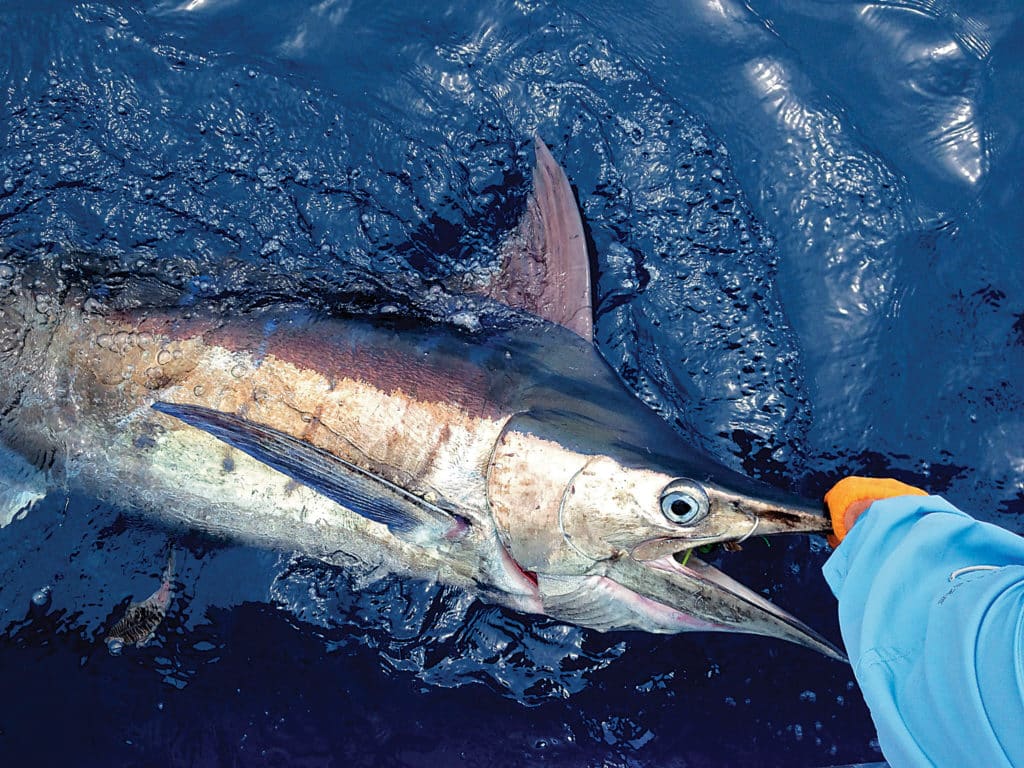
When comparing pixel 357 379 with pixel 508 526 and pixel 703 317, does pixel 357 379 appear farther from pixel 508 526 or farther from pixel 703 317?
pixel 703 317

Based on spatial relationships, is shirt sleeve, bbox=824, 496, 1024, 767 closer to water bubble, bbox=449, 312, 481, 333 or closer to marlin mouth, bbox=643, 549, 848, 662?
marlin mouth, bbox=643, 549, 848, 662

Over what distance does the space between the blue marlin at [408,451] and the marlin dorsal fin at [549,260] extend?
2 centimetres

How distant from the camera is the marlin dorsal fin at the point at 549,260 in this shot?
9.77 ft

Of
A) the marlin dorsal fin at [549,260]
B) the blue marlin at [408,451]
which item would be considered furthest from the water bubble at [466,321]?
the marlin dorsal fin at [549,260]

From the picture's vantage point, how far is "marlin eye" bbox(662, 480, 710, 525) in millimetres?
2186

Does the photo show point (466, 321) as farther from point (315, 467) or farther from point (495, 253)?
point (315, 467)

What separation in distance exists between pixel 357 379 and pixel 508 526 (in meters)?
0.68

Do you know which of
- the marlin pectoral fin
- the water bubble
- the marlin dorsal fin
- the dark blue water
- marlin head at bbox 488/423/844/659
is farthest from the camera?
the dark blue water

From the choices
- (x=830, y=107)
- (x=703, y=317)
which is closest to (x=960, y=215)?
(x=830, y=107)

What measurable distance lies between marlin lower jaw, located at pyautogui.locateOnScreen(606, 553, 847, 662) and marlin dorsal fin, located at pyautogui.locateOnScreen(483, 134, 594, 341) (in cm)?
94

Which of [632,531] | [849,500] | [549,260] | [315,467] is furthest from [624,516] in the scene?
[549,260]

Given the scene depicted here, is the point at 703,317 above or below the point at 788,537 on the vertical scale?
above

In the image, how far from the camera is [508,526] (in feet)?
7.95

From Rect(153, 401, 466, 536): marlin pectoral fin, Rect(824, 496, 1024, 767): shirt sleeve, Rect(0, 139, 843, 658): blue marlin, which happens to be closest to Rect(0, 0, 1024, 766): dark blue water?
Rect(0, 139, 843, 658): blue marlin
